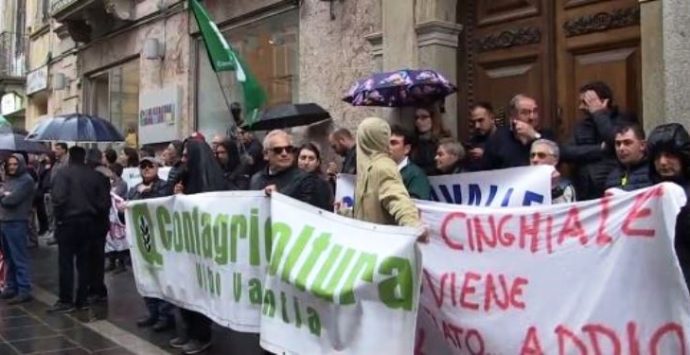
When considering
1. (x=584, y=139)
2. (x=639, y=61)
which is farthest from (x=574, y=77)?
(x=584, y=139)

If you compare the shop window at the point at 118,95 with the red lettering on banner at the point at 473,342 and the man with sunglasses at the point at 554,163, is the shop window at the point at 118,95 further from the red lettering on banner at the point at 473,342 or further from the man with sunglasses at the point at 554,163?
the red lettering on banner at the point at 473,342

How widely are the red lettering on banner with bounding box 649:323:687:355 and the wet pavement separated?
334 cm

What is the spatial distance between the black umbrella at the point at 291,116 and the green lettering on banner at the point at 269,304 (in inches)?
176

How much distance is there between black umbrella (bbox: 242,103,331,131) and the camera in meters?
8.88

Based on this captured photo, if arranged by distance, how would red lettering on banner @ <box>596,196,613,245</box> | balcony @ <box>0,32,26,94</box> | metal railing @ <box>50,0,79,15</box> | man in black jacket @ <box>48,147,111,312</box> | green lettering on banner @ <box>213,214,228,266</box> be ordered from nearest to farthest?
1. red lettering on banner @ <box>596,196,613,245</box>
2. green lettering on banner @ <box>213,214,228,266</box>
3. man in black jacket @ <box>48,147,111,312</box>
4. metal railing @ <box>50,0,79,15</box>
5. balcony @ <box>0,32,26,94</box>

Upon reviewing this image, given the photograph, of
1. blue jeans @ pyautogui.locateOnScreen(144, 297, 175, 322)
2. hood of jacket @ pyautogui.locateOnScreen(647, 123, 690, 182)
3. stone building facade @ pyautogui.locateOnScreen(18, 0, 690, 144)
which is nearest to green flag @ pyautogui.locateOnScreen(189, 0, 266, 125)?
stone building facade @ pyautogui.locateOnScreen(18, 0, 690, 144)

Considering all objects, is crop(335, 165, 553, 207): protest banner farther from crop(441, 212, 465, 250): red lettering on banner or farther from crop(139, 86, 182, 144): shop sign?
crop(139, 86, 182, 144): shop sign

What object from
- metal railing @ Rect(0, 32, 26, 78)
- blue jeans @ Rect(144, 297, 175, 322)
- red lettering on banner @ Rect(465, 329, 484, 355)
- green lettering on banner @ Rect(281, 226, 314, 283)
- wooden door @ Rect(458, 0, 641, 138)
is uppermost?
metal railing @ Rect(0, 32, 26, 78)

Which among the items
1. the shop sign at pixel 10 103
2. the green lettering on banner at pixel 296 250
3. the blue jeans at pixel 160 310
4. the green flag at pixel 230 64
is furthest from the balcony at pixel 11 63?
the green lettering on banner at pixel 296 250

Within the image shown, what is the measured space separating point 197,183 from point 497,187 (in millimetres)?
2457

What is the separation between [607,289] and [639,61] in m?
3.42

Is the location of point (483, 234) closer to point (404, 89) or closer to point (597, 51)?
point (404, 89)

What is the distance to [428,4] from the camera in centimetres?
765

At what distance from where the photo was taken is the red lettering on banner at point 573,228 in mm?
3350
